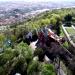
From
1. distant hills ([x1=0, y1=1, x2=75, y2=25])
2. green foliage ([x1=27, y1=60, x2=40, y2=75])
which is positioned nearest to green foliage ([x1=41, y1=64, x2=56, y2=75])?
green foliage ([x1=27, y1=60, x2=40, y2=75])

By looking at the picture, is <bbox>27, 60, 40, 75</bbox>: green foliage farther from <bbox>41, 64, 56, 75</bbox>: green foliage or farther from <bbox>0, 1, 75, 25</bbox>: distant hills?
<bbox>0, 1, 75, 25</bbox>: distant hills

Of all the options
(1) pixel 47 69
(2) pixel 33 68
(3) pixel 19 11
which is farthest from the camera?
(3) pixel 19 11

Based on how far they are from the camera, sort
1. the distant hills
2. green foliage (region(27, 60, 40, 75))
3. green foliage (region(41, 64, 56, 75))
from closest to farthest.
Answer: green foliage (region(41, 64, 56, 75)), green foliage (region(27, 60, 40, 75)), the distant hills

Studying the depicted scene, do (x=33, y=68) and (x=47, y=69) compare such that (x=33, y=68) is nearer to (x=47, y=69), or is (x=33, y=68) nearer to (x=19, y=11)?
(x=47, y=69)

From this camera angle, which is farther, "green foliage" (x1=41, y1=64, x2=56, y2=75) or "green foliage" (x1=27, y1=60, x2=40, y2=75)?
Answer: "green foliage" (x1=27, y1=60, x2=40, y2=75)

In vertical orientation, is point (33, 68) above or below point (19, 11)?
above

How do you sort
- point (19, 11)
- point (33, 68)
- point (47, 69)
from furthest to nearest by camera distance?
point (19, 11) < point (33, 68) < point (47, 69)

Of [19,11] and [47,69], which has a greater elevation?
[47,69]

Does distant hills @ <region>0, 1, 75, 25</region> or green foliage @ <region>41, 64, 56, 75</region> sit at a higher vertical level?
green foliage @ <region>41, 64, 56, 75</region>

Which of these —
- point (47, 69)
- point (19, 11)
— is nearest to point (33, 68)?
point (47, 69)

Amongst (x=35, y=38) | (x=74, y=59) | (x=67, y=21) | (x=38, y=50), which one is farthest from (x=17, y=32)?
(x=74, y=59)

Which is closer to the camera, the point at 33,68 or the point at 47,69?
the point at 47,69
